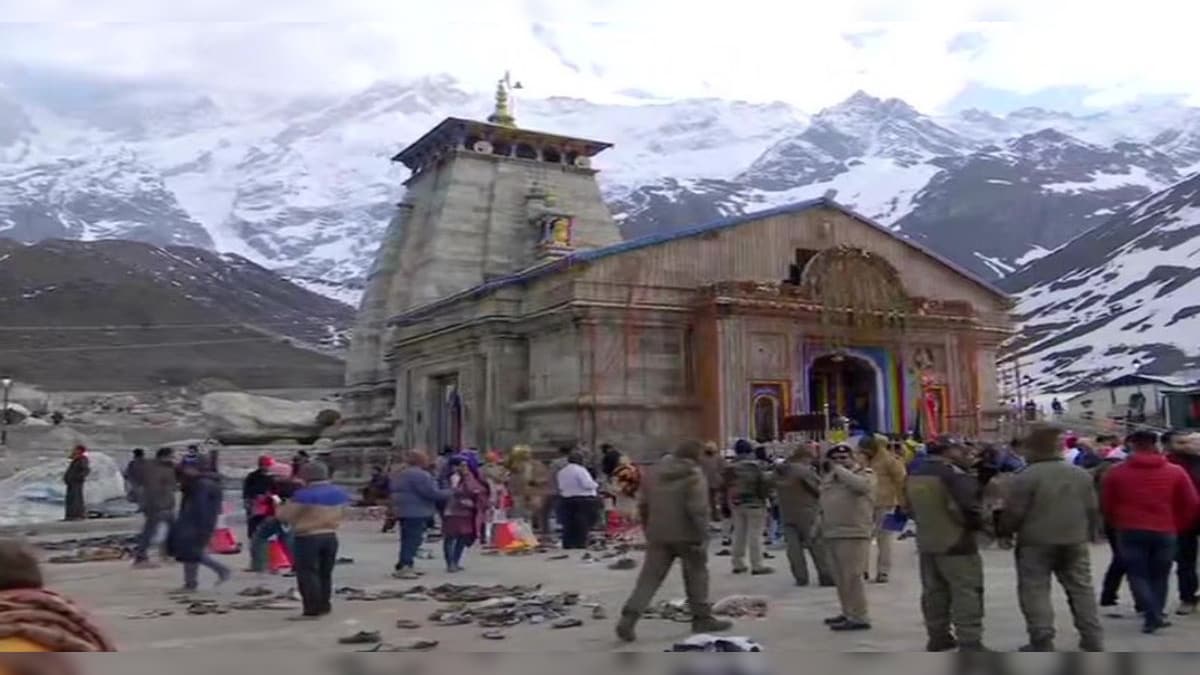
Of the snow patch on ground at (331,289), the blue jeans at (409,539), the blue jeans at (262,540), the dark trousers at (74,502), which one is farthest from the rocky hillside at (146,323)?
the blue jeans at (409,539)

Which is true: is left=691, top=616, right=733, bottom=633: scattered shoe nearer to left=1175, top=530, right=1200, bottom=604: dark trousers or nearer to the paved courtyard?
the paved courtyard

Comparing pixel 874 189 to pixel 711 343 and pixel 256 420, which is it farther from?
pixel 711 343

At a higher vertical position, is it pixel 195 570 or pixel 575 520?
pixel 575 520

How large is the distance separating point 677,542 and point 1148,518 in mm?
3683

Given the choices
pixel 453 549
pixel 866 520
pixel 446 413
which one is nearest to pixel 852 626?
pixel 866 520

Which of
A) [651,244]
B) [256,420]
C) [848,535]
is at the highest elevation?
[651,244]

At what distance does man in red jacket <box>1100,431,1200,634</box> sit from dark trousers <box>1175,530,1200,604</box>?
94 centimetres

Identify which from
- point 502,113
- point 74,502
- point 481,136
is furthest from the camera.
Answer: point 502,113

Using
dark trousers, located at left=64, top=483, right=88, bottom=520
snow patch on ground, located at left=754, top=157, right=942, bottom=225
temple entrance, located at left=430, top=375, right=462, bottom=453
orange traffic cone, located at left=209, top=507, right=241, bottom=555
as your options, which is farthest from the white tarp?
snow patch on ground, located at left=754, top=157, right=942, bottom=225

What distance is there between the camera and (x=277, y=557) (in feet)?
46.9

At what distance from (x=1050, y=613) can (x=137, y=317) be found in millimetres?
86547

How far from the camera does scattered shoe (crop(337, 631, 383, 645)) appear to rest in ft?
27.6

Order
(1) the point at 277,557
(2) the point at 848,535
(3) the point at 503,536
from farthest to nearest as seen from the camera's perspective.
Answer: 1. (3) the point at 503,536
2. (1) the point at 277,557
3. (2) the point at 848,535

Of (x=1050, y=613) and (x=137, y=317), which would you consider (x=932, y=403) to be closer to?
(x=1050, y=613)
